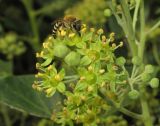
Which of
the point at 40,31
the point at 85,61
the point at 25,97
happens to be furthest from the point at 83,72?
the point at 40,31

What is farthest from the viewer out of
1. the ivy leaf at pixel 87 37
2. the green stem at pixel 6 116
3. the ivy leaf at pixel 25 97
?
the green stem at pixel 6 116

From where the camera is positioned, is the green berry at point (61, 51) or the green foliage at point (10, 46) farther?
the green foliage at point (10, 46)

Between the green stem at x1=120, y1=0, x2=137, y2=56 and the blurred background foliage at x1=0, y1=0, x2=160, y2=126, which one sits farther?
the blurred background foliage at x1=0, y1=0, x2=160, y2=126

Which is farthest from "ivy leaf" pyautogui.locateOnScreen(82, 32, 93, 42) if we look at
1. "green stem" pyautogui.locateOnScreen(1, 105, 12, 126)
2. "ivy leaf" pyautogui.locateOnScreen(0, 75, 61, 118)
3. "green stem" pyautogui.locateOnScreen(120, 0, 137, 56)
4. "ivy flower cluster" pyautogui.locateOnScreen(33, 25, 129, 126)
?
"green stem" pyautogui.locateOnScreen(1, 105, 12, 126)

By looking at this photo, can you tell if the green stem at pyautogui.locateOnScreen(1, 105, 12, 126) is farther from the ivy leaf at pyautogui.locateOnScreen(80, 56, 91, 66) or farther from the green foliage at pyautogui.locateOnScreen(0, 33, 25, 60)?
the ivy leaf at pyautogui.locateOnScreen(80, 56, 91, 66)

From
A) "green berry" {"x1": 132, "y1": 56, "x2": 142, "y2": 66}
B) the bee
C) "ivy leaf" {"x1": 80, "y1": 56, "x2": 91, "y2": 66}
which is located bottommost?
"green berry" {"x1": 132, "y1": 56, "x2": 142, "y2": 66}

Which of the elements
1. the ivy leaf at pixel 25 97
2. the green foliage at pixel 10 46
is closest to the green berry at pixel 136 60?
the ivy leaf at pixel 25 97

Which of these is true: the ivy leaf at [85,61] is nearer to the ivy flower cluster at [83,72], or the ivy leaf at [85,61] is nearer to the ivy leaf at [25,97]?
the ivy flower cluster at [83,72]

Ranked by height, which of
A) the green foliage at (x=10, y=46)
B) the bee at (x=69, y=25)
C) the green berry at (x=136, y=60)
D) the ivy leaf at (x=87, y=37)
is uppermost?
the green foliage at (x=10, y=46)
